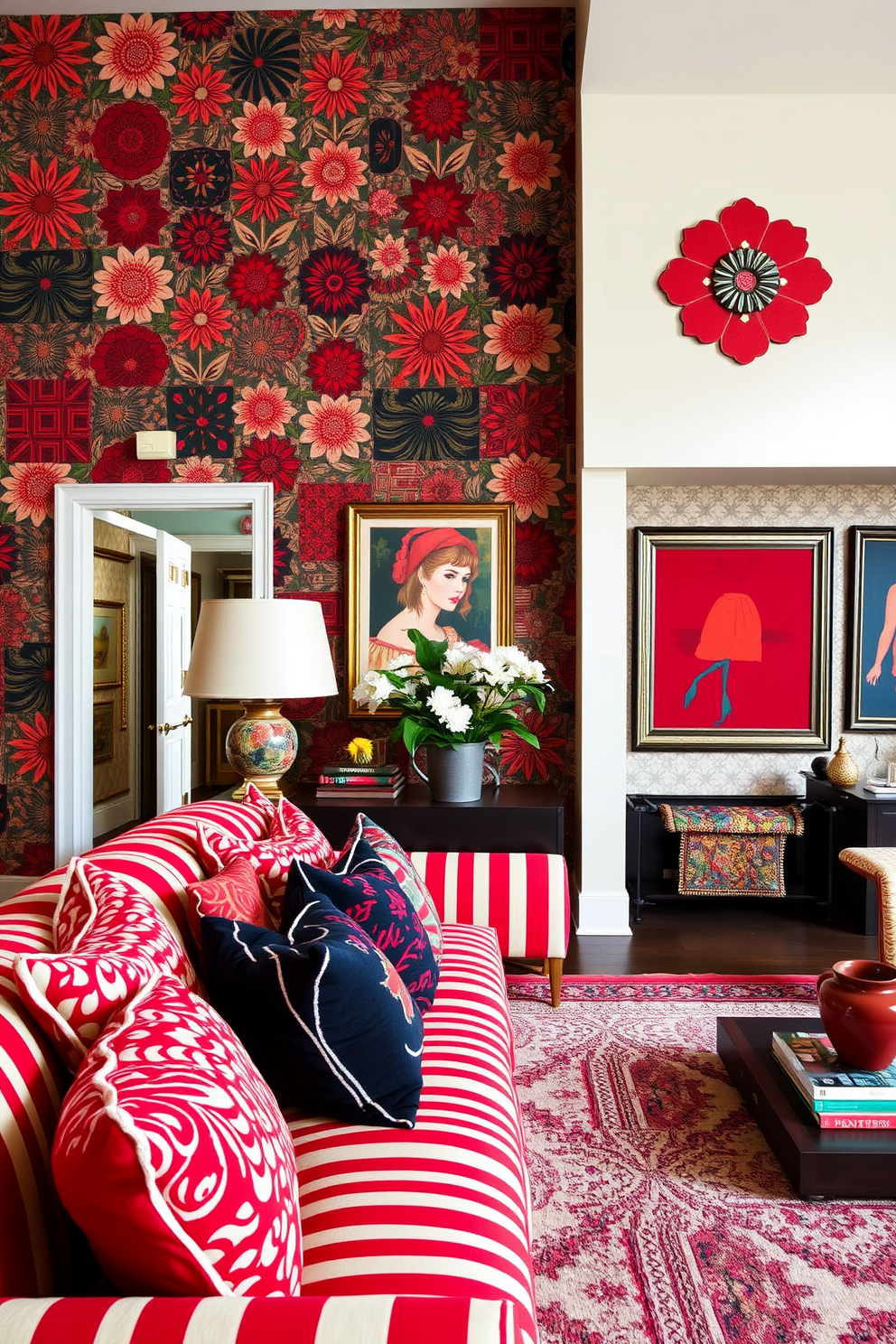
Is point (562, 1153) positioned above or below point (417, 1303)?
below

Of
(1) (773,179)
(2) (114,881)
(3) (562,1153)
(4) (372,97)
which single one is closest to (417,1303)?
(2) (114,881)

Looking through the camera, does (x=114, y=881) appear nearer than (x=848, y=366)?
Yes

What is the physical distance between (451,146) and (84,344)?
1962 millimetres

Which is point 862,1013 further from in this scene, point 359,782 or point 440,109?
point 440,109

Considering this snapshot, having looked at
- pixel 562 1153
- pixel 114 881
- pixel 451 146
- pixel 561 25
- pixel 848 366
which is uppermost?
pixel 561 25

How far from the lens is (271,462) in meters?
4.29

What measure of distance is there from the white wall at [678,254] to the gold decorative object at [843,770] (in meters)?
1.34

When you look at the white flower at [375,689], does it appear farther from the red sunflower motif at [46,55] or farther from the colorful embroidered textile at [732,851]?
the red sunflower motif at [46,55]

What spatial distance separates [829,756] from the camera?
452cm

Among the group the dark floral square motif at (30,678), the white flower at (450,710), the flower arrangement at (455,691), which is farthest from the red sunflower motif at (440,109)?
the dark floral square motif at (30,678)

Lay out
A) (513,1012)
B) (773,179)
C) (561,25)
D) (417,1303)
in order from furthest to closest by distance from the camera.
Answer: (561,25)
(773,179)
(513,1012)
(417,1303)

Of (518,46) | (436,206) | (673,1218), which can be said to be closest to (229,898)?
(673,1218)

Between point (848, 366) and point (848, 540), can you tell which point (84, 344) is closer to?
point (848, 366)

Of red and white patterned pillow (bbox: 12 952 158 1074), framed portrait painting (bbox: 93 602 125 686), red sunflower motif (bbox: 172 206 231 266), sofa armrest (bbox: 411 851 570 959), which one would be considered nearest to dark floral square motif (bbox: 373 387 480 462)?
red sunflower motif (bbox: 172 206 231 266)
